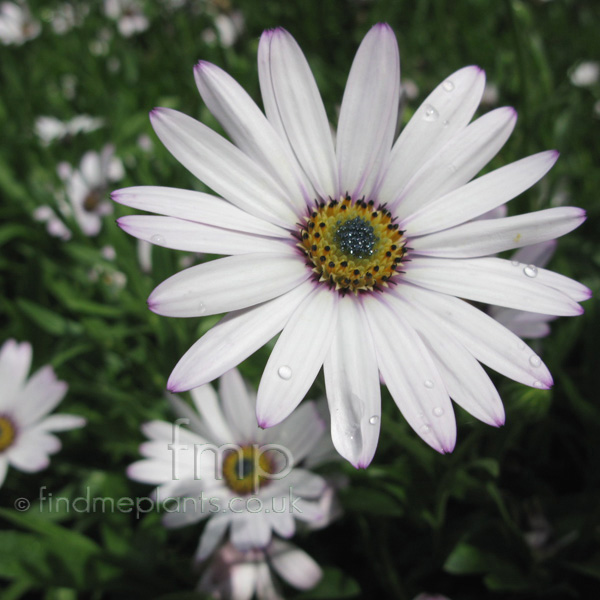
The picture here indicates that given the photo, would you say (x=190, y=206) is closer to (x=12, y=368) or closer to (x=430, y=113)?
(x=430, y=113)

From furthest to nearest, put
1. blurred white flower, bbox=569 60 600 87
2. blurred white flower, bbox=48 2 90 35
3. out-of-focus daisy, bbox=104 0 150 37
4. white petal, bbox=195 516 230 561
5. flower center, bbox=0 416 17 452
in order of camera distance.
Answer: out-of-focus daisy, bbox=104 0 150 37
blurred white flower, bbox=48 2 90 35
blurred white flower, bbox=569 60 600 87
flower center, bbox=0 416 17 452
white petal, bbox=195 516 230 561

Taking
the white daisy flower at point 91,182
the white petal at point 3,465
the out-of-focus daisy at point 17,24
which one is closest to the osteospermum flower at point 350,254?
the white petal at point 3,465

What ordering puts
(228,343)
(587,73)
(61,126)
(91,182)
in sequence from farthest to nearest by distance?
1. (587,73)
2. (61,126)
3. (91,182)
4. (228,343)

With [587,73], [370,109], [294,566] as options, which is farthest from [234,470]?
[587,73]

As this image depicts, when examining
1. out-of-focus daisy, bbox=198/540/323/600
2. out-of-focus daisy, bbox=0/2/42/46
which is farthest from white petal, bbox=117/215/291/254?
out-of-focus daisy, bbox=0/2/42/46

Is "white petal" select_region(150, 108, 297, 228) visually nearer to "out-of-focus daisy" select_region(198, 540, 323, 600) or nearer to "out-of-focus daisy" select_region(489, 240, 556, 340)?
"out-of-focus daisy" select_region(489, 240, 556, 340)

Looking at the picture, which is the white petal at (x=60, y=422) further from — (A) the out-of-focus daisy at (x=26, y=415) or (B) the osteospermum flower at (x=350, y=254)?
(B) the osteospermum flower at (x=350, y=254)

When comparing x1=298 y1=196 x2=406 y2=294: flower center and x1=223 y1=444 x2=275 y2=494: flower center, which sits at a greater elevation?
x1=298 y1=196 x2=406 y2=294: flower center
